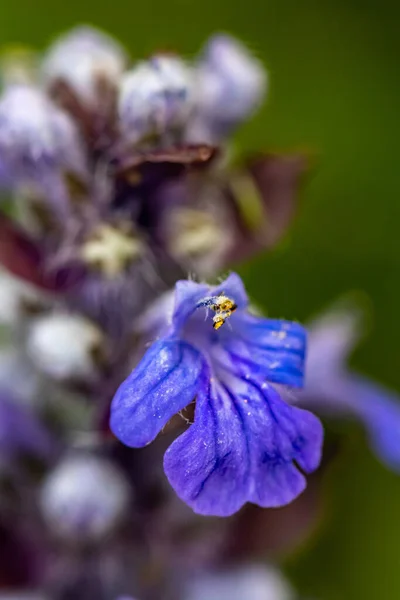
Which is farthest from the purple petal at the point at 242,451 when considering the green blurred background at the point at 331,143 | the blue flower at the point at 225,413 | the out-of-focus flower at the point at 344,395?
the green blurred background at the point at 331,143

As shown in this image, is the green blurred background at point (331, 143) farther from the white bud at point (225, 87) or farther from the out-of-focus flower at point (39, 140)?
the out-of-focus flower at point (39, 140)

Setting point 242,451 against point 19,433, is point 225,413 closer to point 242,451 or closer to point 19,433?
point 242,451

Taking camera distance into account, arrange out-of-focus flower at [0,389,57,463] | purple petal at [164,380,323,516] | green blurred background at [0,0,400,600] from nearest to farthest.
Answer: purple petal at [164,380,323,516] < out-of-focus flower at [0,389,57,463] < green blurred background at [0,0,400,600]

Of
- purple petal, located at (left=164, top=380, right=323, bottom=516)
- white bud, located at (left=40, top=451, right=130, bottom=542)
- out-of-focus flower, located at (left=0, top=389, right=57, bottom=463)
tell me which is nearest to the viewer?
purple petal, located at (left=164, top=380, right=323, bottom=516)

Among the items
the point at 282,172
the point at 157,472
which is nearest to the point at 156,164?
the point at 282,172

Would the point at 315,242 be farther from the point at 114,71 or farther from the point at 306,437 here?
the point at 306,437

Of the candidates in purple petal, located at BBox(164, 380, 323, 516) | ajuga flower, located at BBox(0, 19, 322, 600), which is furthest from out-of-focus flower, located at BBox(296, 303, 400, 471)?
purple petal, located at BBox(164, 380, 323, 516)

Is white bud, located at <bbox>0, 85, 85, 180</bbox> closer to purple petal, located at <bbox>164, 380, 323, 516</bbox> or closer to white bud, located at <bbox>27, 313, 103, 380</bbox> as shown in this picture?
white bud, located at <bbox>27, 313, 103, 380</bbox>

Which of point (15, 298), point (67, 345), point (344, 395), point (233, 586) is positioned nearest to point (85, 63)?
point (15, 298)
